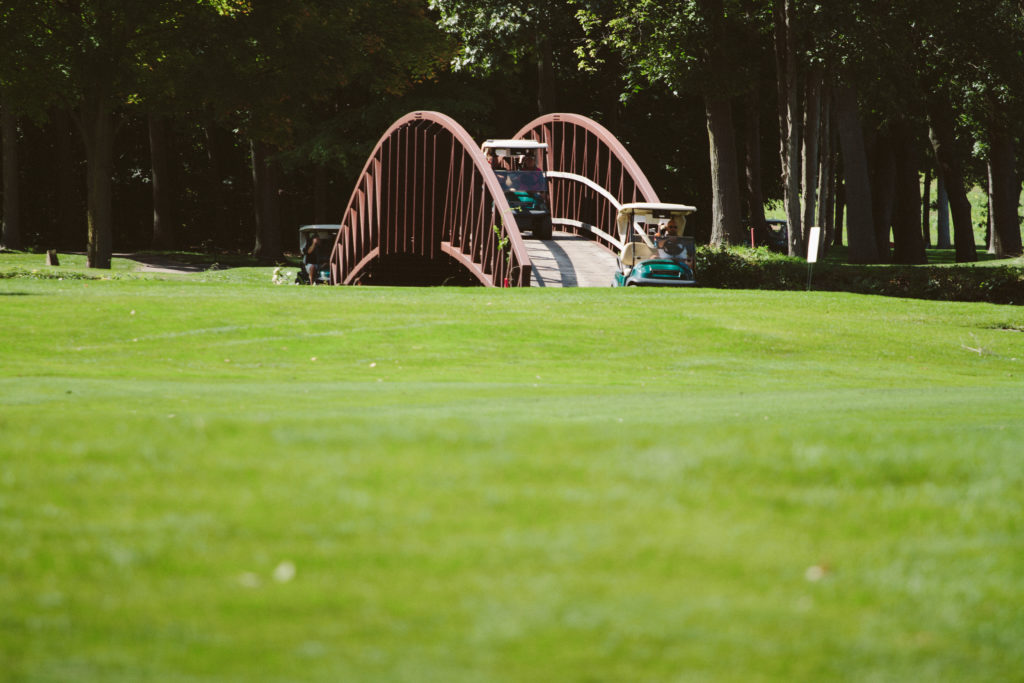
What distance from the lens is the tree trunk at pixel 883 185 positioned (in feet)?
145

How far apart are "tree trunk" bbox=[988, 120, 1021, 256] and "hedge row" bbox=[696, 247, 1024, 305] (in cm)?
1267

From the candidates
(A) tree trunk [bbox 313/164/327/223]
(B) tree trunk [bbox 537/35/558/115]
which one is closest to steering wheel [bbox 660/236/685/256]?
(B) tree trunk [bbox 537/35/558/115]

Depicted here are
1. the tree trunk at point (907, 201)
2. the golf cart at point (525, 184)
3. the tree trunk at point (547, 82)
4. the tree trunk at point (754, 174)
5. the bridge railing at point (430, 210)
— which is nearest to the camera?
the bridge railing at point (430, 210)

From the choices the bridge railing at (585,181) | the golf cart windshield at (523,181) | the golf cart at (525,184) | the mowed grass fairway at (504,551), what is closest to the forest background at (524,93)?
the bridge railing at (585,181)

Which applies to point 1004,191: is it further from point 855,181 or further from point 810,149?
point 810,149

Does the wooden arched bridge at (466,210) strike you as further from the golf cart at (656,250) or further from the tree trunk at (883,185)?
the tree trunk at (883,185)

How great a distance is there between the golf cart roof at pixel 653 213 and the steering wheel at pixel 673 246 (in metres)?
0.74

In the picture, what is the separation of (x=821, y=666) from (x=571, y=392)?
9054mm

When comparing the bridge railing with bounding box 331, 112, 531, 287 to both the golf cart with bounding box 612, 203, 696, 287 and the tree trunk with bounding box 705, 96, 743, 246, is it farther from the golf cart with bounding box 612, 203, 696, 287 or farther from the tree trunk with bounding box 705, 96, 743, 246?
the tree trunk with bounding box 705, 96, 743, 246

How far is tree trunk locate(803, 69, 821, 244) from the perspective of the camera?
32656 mm

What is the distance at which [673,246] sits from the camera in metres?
27.1

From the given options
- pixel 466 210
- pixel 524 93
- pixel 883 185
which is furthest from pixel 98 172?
pixel 524 93

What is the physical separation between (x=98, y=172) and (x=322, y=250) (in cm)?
1190

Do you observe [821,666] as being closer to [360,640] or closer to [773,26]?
[360,640]
